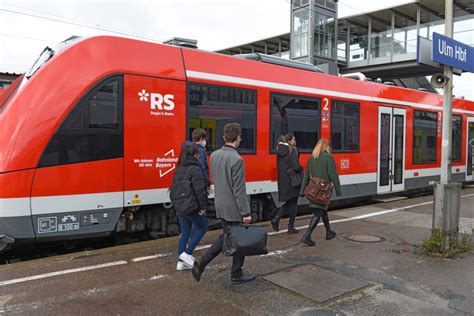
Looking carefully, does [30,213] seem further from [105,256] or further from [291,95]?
[291,95]

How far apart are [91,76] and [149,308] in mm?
3048

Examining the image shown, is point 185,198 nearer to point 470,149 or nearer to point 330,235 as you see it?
point 330,235

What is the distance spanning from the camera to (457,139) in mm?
12359

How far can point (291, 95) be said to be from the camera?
7.40 meters

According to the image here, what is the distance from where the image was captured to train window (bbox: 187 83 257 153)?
19.7ft

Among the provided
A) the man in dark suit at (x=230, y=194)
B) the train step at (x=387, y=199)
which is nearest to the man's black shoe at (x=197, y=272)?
the man in dark suit at (x=230, y=194)

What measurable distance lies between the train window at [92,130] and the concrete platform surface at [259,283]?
1.30 m

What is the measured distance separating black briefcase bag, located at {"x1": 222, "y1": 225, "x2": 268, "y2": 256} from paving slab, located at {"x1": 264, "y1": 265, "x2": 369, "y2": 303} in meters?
0.52

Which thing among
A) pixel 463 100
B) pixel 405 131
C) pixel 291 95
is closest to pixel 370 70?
pixel 463 100

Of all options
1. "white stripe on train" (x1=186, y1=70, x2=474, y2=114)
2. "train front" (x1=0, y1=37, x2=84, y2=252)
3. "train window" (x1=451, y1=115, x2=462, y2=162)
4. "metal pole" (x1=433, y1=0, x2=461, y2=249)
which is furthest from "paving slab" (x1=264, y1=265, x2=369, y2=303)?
"train window" (x1=451, y1=115, x2=462, y2=162)

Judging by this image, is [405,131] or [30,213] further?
[405,131]

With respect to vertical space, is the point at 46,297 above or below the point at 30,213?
below

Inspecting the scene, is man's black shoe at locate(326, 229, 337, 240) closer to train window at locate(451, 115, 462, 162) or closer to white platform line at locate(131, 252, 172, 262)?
white platform line at locate(131, 252, 172, 262)

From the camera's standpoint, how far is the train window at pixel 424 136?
34.4 feet
